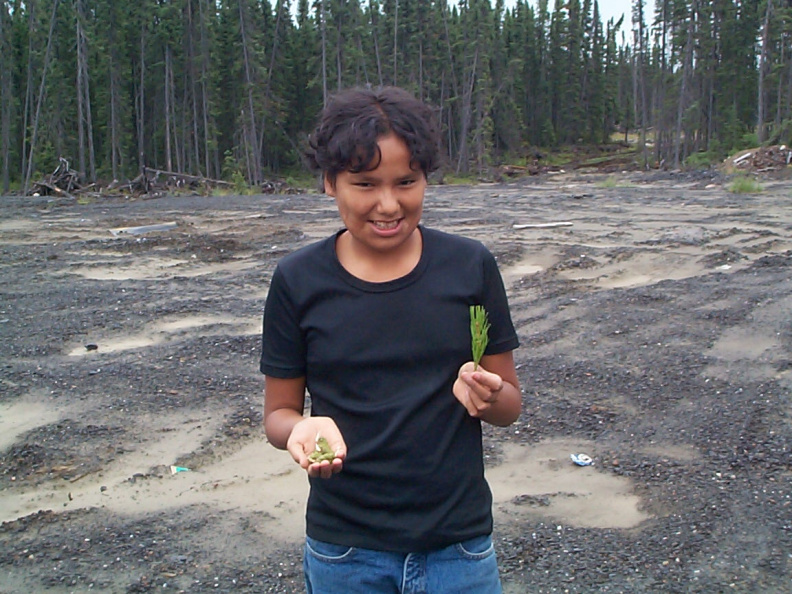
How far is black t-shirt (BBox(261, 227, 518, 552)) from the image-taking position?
1.61m

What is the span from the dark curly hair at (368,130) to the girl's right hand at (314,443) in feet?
1.75

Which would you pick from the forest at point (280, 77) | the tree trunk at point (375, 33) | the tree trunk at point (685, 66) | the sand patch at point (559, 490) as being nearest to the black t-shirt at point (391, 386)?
the sand patch at point (559, 490)

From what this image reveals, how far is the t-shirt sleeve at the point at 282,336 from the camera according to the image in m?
1.67

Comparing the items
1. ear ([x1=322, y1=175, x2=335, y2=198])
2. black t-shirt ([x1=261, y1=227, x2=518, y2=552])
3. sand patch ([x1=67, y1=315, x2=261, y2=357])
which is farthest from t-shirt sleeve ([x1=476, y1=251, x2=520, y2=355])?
sand patch ([x1=67, y1=315, x2=261, y2=357])

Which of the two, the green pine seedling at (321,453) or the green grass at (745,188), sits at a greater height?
the green grass at (745,188)

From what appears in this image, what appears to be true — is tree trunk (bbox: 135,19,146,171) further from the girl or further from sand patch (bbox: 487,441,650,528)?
the girl

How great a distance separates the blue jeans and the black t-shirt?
1.1 inches

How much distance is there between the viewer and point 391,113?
5.34ft

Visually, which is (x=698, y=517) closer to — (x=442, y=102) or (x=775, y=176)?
(x=775, y=176)

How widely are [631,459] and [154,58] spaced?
44.8 meters

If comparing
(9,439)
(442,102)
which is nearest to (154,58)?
(442,102)

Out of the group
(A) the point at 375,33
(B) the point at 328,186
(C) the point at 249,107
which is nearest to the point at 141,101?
(C) the point at 249,107

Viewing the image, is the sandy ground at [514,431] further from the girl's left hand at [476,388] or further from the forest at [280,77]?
the forest at [280,77]

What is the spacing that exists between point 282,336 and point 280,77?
156 feet
